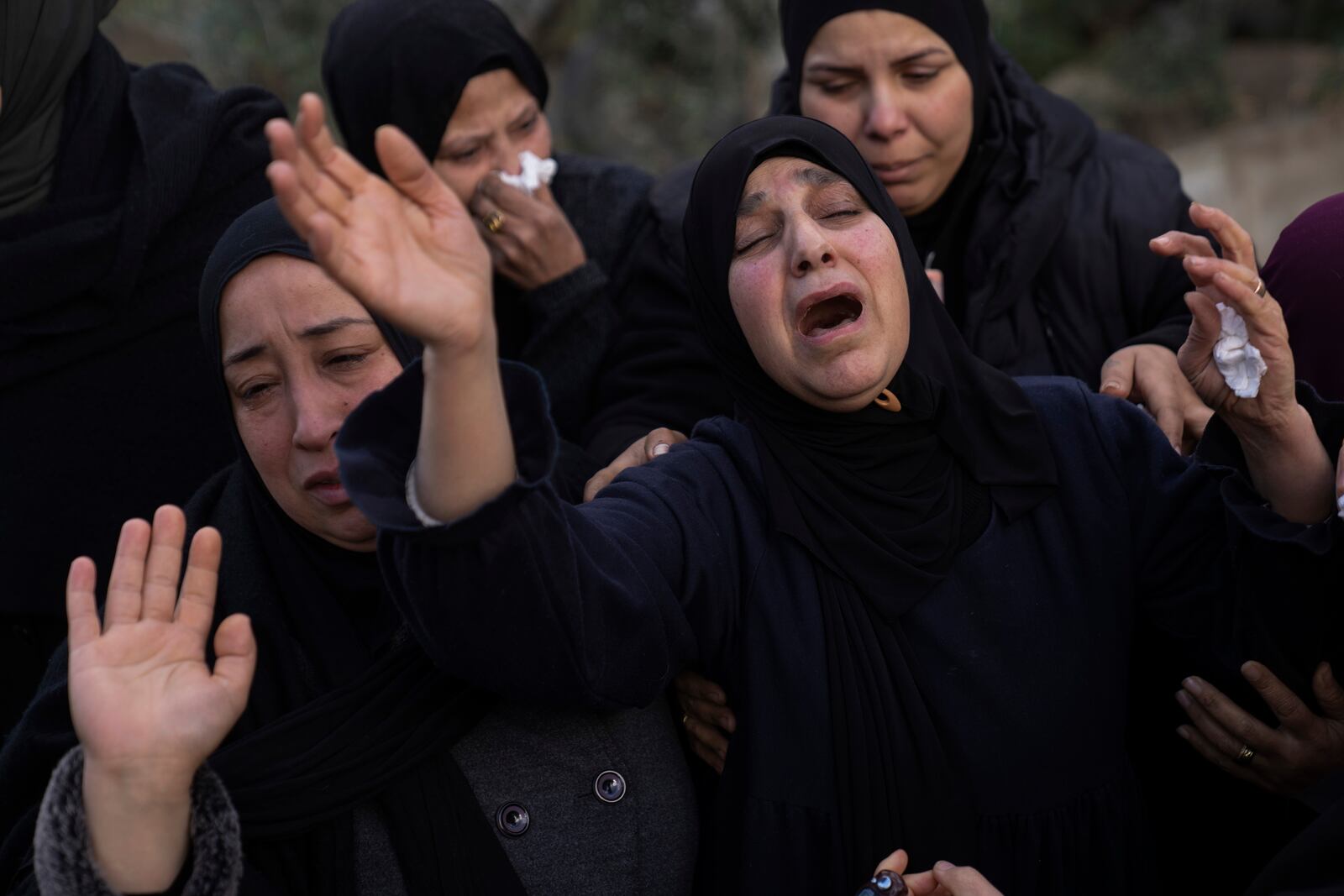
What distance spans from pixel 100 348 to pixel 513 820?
154cm

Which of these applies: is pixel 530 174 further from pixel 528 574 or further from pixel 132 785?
pixel 132 785

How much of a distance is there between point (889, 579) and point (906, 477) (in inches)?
7.3

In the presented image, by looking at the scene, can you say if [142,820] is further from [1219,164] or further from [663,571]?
[1219,164]

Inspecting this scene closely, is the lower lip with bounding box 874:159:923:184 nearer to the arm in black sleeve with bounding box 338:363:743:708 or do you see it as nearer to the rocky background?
the arm in black sleeve with bounding box 338:363:743:708

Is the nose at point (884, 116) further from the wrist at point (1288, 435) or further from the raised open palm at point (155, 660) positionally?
the raised open palm at point (155, 660)

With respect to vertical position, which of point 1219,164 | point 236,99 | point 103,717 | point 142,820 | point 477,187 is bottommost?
point 142,820

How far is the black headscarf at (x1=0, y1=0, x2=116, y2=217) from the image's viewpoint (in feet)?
10.3

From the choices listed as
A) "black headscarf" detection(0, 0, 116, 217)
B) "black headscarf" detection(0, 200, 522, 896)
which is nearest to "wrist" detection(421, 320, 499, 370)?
"black headscarf" detection(0, 200, 522, 896)

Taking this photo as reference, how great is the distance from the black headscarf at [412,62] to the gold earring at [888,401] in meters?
1.67

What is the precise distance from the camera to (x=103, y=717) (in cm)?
195

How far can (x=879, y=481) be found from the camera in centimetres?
246

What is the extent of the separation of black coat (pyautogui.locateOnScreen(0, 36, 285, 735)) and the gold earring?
1.55 meters

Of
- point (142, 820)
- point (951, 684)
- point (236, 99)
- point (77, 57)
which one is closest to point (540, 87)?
point (236, 99)

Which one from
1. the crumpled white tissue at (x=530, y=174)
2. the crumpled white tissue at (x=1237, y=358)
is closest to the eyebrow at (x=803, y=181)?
the crumpled white tissue at (x=1237, y=358)
